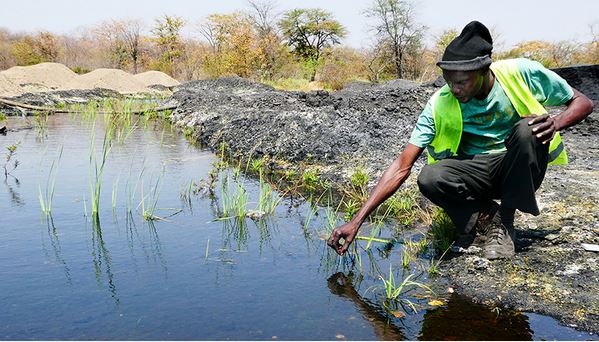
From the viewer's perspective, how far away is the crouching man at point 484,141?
2.73m

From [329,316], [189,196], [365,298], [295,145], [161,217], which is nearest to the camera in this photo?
[329,316]

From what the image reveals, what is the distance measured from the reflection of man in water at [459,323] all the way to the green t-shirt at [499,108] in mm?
870

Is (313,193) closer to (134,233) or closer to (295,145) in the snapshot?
(295,145)

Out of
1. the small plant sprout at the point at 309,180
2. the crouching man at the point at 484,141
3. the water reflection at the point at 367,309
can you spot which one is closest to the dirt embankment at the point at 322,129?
the small plant sprout at the point at 309,180

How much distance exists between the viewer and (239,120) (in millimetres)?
8484

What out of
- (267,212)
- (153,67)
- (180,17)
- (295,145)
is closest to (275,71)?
(153,67)

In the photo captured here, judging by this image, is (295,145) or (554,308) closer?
(554,308)

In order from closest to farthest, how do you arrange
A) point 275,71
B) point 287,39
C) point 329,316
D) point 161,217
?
point 329,316
point 161,217
point 275,71
point 287,39

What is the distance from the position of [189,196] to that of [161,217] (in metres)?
0.52

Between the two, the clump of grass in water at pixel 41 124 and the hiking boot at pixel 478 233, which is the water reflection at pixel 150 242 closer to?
the hiking boot at pixel 478 233

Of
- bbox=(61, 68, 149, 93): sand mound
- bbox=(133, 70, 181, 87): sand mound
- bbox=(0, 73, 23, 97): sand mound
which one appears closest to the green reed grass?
bbox=(0, 73, 23, 97): sand mound

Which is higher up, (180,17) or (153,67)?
(180,17)

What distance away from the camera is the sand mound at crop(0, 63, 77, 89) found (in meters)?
20.2

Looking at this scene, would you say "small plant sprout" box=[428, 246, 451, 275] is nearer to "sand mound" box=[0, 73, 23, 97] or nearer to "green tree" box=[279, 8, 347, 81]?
"sand mound" box=[0, 73, 23, 97]
